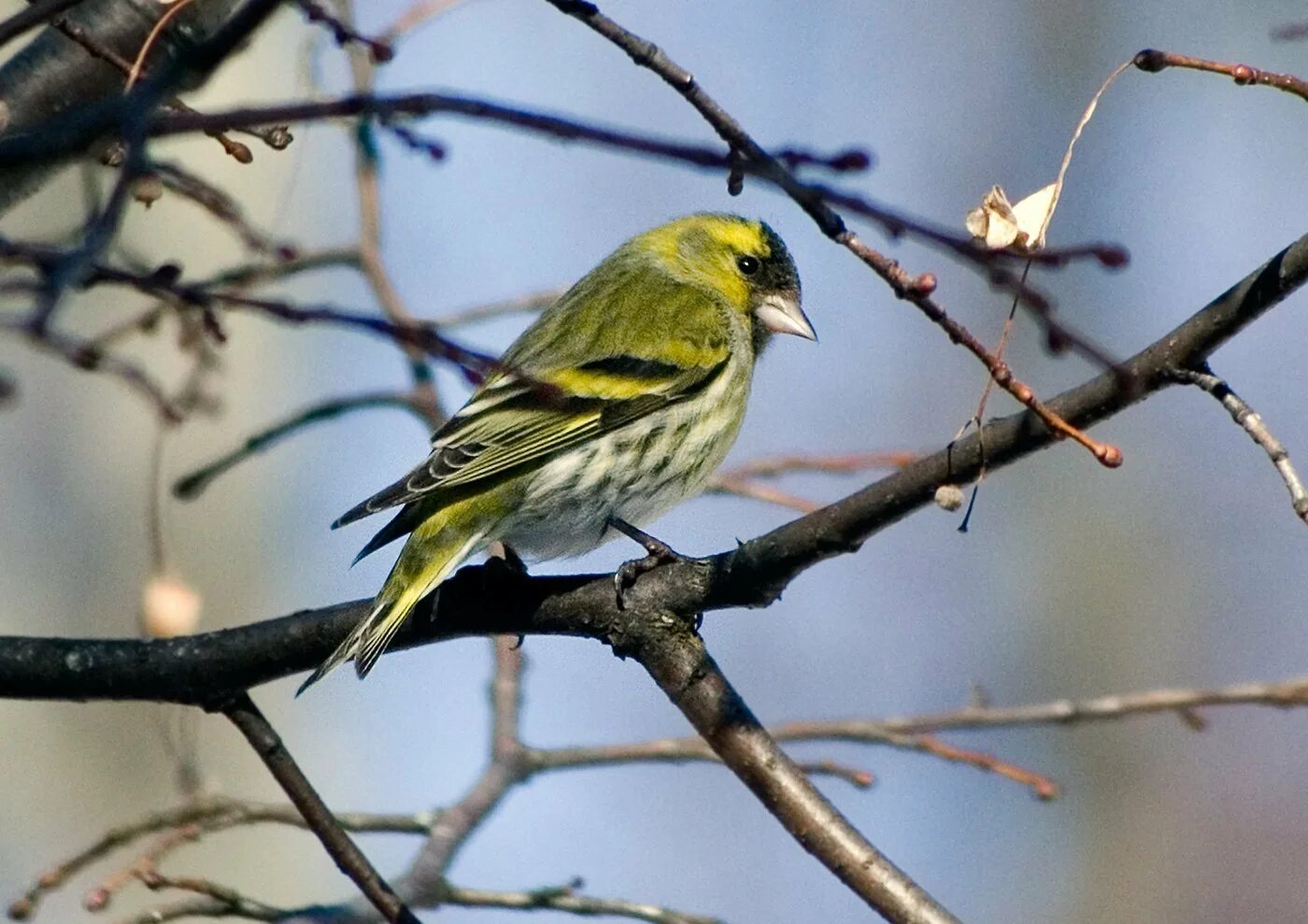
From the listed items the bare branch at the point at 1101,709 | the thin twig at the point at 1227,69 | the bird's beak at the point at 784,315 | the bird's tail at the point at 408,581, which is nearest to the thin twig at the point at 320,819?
the bird's tail at the point at 408,581

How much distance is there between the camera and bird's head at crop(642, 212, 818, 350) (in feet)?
18.3

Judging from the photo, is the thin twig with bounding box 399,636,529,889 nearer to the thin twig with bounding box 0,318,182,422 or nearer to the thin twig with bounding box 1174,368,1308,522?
the thin twig with bounding box 0,318,182,422

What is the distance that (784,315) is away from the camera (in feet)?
18.2

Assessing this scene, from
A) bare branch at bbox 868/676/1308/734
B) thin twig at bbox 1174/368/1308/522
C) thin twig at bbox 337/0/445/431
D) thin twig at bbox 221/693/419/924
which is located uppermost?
thin twig at bbox 337/0/445/431

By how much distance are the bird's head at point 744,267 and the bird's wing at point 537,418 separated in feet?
1.57

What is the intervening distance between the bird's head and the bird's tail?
1.70 meters

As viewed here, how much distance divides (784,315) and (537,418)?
1.37 metres

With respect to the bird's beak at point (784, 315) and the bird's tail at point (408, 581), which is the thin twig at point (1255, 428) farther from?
the bird's beak at point (784, 315)

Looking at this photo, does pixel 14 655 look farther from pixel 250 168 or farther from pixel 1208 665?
pixel 1208 665

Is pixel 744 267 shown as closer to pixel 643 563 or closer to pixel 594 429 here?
pixel 594 429

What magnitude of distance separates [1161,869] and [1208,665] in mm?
1452

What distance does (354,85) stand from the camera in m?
5.00

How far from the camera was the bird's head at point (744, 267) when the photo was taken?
5582 mm

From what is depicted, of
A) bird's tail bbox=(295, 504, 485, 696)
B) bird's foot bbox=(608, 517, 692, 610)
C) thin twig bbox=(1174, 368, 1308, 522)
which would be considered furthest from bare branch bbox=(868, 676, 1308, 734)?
thin twig bbox=(1174, 368, 1308, 522)
